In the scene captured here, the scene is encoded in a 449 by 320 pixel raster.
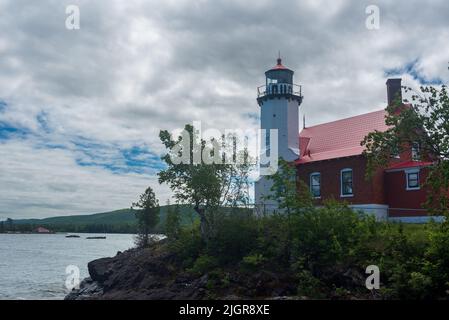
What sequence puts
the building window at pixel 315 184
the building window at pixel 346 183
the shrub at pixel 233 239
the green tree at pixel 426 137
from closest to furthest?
the green tree at pixel 426 137, the shrub at pixel 233 239, the building window at pixel 346 183, the building window at pixel 315 184

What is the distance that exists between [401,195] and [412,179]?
4.10ft

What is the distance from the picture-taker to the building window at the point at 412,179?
29.4 meters

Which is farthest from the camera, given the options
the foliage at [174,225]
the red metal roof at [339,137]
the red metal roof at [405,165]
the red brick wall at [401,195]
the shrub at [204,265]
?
the red metal roof at [339,137]

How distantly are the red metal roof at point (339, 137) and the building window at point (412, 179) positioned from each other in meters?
3.39

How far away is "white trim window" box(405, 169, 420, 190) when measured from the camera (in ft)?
96.5

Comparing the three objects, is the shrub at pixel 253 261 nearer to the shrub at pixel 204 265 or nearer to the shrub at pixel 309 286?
the shrub at pixel 204 265

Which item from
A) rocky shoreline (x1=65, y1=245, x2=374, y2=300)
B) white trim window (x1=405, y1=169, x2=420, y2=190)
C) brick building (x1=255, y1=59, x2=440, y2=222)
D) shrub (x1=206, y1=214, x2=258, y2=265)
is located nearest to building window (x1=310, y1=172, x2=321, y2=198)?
brick building (x1=255, y1=59, x2=440, y2=222)

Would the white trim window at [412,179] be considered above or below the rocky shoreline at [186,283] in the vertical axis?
A: above

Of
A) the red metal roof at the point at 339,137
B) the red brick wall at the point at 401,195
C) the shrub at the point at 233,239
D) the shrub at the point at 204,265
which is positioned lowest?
the shrub at the point at 204,265

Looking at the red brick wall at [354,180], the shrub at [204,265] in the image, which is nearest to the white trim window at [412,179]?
the red brick wall at [354,180]

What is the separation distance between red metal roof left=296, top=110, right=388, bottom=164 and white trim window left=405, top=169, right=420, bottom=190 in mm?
3360
